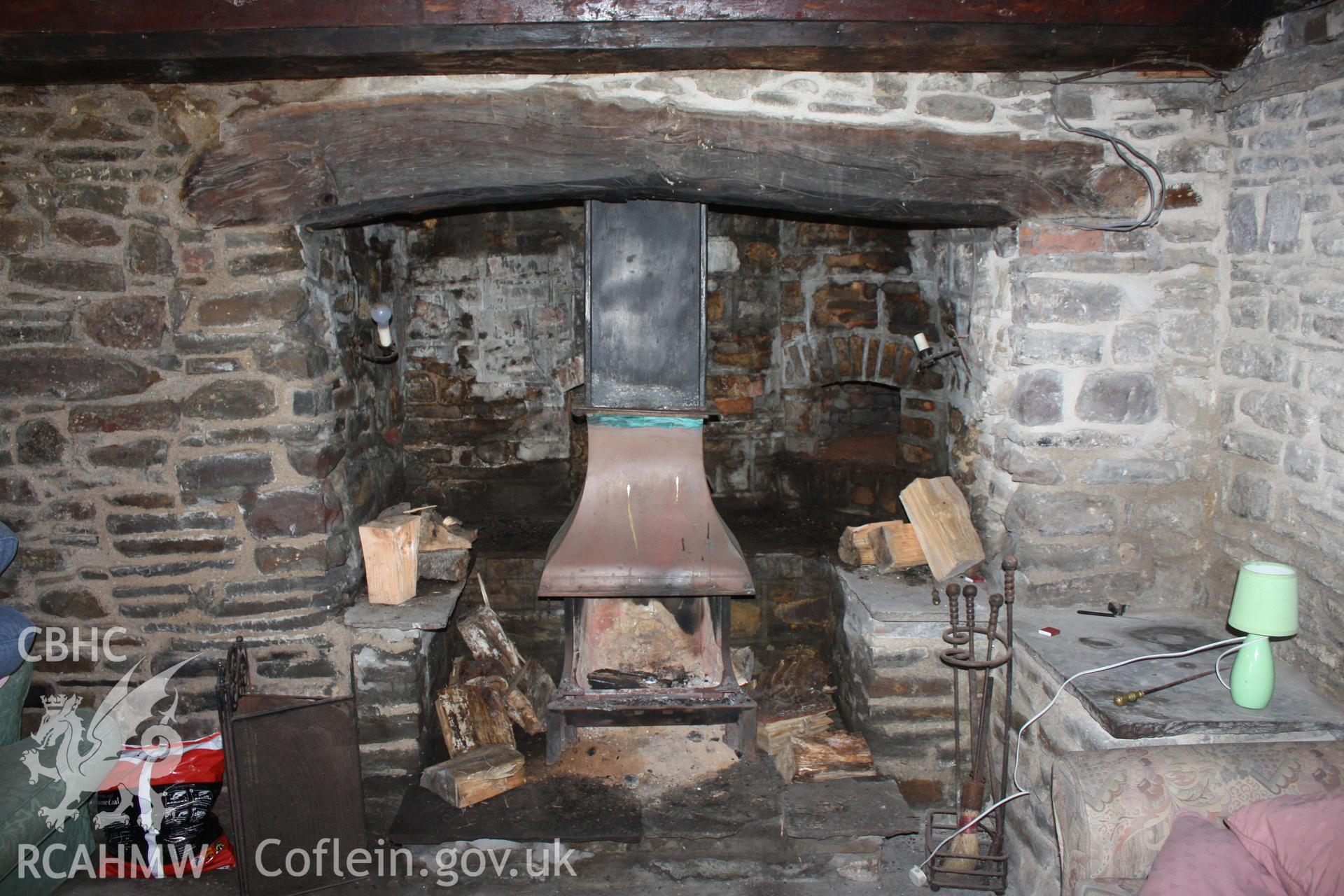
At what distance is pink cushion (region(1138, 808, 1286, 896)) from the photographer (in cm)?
218

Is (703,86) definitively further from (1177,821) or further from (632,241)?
(1177,821)

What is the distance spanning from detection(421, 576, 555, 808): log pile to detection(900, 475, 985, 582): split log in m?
1.82

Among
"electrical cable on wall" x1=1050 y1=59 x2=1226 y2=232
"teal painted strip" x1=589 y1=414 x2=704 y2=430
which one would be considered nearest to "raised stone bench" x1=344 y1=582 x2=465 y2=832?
"teal painted strip" x1=589 y1=414 x2=704 y2=430

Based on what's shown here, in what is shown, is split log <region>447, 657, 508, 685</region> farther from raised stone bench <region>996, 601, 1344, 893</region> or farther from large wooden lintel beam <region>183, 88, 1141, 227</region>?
raised stone bench <region>996, 601, 1344, 893</region>

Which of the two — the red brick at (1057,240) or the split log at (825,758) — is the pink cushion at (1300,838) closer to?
the split log at (825,758)

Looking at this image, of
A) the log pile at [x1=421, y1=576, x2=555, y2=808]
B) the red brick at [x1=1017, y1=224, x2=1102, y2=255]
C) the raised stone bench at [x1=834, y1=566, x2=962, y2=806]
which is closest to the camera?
the red brick at [x1=1017, y1=224, x2=1102, y2=255]

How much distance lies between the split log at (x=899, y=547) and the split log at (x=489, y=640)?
1769mm

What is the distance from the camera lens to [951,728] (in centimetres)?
367

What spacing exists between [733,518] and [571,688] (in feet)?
6.08

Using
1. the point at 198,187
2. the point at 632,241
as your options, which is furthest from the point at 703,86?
the point at 198,187

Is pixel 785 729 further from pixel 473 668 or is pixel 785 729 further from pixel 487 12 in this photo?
pixel 487 12

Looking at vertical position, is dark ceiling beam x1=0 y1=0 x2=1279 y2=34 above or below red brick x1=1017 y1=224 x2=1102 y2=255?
above

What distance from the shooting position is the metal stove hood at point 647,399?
351cm

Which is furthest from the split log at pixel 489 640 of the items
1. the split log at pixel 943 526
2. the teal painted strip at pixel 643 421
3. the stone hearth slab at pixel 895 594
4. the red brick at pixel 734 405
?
the split log at pixel 943 526
